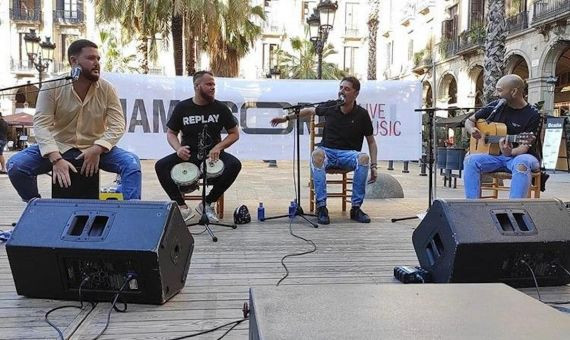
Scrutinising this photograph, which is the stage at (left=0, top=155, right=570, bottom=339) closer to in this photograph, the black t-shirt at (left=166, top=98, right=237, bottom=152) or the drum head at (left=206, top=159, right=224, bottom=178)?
the drum head at (left=206, top=159, right=224, bottom=178)

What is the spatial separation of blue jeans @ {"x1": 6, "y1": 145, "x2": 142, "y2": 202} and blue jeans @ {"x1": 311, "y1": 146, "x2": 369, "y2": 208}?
1.65 meters

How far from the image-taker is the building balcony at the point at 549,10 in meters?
17.6

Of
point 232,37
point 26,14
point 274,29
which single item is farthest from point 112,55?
point 274,29

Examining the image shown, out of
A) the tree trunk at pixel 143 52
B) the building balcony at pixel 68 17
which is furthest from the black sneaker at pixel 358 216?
the building balcony at pixel 68 17

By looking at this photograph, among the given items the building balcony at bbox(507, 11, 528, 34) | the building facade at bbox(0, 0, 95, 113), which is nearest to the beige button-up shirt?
the building balcony at bbox(507, 11, 528, 34)

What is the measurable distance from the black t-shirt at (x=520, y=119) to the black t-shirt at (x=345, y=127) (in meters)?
1.12

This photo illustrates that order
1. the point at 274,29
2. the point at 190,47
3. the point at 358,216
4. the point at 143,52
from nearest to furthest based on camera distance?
1. the point at 358,216
2. the point at 143,52
3. the point at 190,47
4. the point at 274,29

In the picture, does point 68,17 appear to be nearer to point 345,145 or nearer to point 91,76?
point 345,145

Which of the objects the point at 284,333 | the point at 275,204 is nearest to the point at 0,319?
the point at 284,333

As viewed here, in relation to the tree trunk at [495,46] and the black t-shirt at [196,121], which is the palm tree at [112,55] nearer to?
the tree trunk at [495,46]

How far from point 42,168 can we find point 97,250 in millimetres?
1605

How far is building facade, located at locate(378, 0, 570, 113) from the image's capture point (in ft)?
63.0

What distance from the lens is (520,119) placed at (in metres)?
4.30

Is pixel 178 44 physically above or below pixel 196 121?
above
